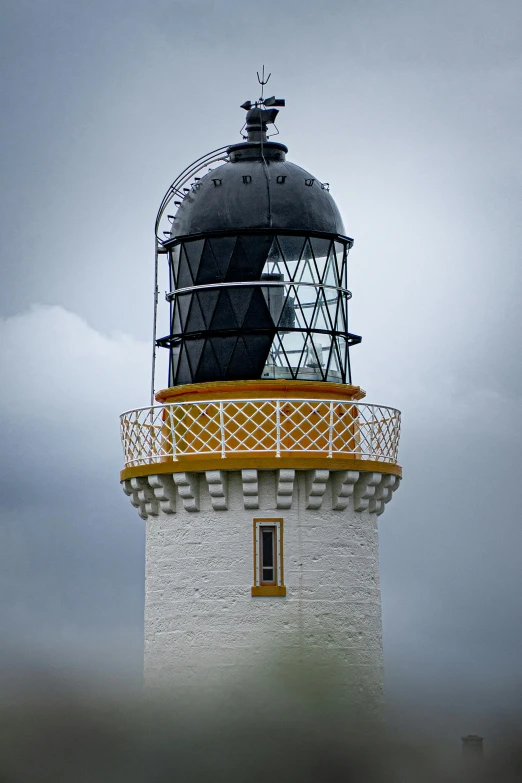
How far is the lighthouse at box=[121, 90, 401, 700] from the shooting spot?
34375 millimetres

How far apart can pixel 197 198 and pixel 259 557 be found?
630cm

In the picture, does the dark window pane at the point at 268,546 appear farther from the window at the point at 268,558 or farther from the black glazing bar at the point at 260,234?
the black glazing bar at the point at 260,234

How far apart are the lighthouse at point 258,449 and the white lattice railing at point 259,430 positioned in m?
0.04

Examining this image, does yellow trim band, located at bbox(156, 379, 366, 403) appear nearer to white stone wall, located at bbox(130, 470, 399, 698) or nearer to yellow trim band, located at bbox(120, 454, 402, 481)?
yellow trim band, located at bbox(120, 454, 402, 481)

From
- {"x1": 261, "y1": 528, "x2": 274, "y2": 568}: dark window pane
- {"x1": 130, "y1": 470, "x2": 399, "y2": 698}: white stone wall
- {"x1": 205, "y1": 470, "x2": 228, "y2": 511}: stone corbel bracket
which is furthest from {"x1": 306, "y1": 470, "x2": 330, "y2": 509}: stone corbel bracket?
{"x1": 205, "y1": 470, "x2": 228, "y2": 511}: stone corbel bracket

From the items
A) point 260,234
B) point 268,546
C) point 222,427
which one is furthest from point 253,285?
point 268,546

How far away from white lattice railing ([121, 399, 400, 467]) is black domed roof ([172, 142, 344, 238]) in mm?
3082

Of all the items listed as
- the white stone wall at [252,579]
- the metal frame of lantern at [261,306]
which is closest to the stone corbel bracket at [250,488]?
the white stone wall at [252,579]

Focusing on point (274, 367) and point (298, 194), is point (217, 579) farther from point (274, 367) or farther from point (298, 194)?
point (298, 194)

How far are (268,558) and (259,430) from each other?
83.1 inches

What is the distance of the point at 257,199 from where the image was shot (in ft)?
116

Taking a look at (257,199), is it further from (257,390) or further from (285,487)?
(285,487)

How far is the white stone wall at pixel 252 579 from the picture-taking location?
34250 mm
